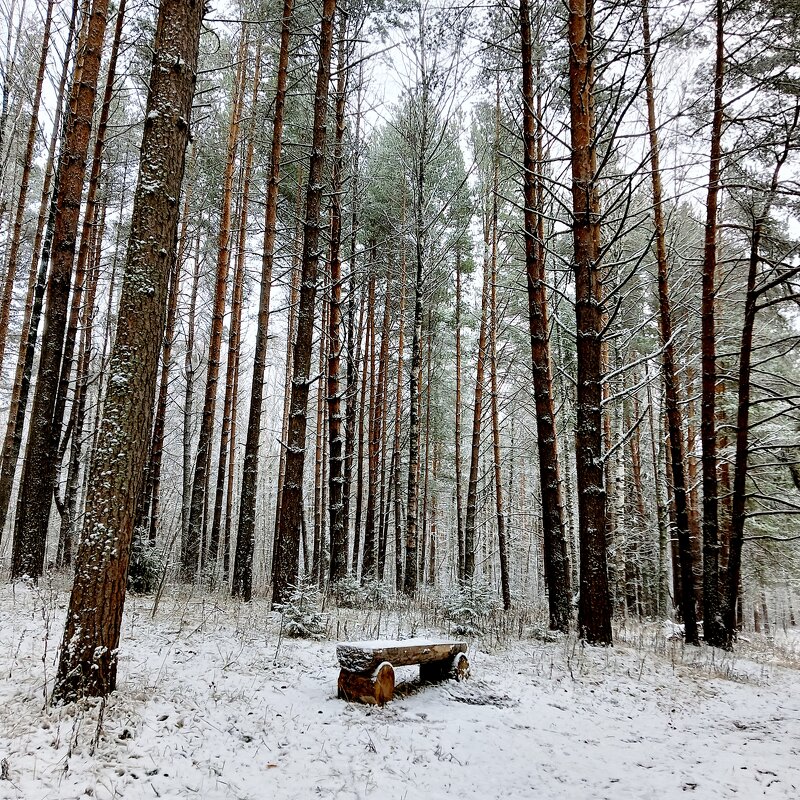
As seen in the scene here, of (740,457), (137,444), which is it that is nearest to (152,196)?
(137,444)

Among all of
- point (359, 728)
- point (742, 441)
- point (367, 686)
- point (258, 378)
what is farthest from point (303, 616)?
point (742, 441)

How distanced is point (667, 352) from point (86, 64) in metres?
10.5

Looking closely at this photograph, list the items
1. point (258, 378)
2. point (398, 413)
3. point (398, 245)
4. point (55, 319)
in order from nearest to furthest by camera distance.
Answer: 1. point (55, 319)
2. point (258, 378)
3. point (398, 413)
4. point (398, 245)

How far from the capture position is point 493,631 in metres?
7.96

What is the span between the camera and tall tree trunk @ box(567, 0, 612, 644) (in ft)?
21.9

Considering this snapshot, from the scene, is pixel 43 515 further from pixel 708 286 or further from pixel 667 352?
pixel 708 286

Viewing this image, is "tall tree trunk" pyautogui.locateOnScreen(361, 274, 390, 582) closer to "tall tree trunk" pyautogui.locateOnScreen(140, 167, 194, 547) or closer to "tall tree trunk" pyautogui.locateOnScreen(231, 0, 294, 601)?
"tall tree trunk" pyautogui.locateOnScreen(231, 0, 294, 601)

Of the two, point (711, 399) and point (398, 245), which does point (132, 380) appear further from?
point (398, 245)

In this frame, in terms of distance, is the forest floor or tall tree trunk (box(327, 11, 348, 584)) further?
tall tree trunk (box(327, 11, 348, 584))

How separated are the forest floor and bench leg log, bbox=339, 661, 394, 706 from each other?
11 cm

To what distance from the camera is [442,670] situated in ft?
17.3

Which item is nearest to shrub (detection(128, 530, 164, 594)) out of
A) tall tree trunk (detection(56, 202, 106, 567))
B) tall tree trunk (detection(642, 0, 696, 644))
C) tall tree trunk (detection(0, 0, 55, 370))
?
tall tree trunk (detection(56, 202, 106, 567))

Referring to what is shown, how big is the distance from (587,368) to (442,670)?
4437mm

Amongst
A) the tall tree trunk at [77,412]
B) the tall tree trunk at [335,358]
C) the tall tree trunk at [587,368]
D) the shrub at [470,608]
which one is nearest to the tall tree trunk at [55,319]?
the tall tree trunk at [335,358]
